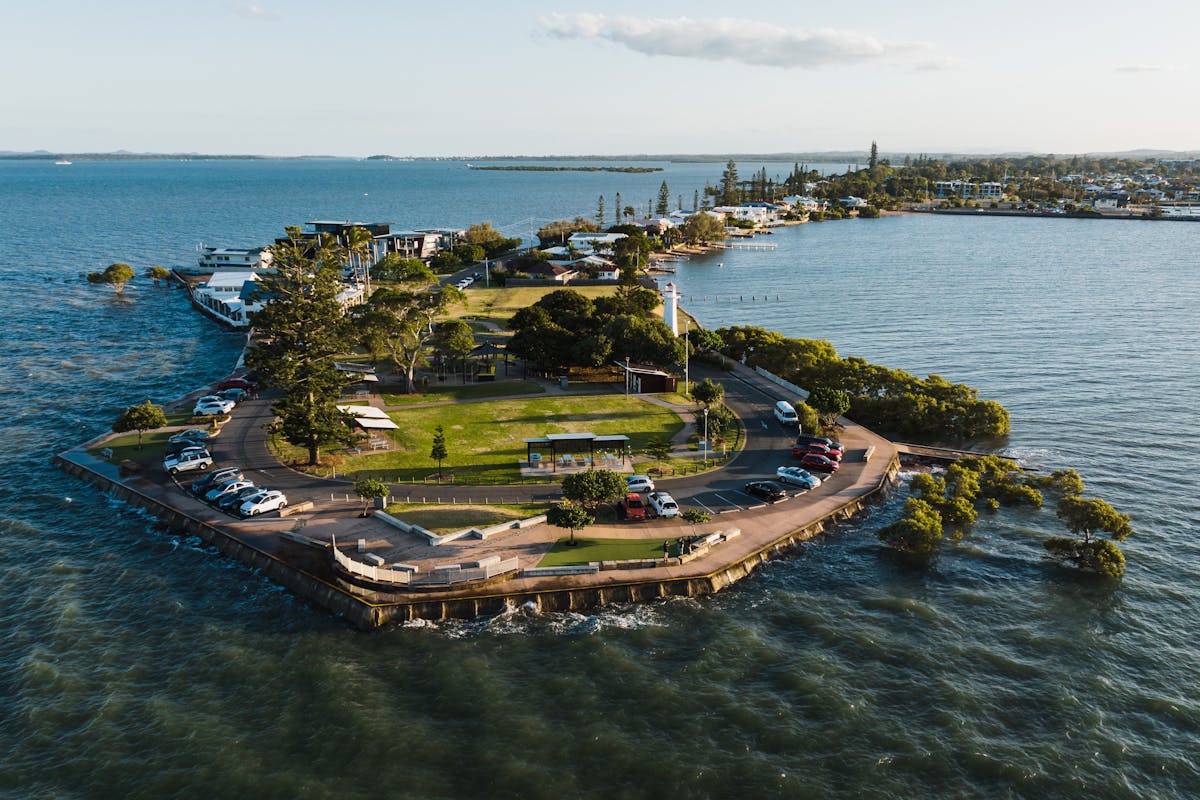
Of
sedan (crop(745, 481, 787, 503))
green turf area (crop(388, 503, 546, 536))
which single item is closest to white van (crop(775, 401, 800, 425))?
sedan (crop(745, 481, 787, 503))

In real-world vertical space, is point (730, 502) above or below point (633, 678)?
above

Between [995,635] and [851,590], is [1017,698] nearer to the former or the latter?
[995,635]

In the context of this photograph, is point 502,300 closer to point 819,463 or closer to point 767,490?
point 819,463

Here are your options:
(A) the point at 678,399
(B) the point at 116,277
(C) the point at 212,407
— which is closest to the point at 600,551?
(A) the point at 678,399

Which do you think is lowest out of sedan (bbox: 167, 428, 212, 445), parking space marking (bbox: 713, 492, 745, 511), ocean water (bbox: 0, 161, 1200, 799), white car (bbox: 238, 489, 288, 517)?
ocean water (bbox: 0, 161, 1200, 799)

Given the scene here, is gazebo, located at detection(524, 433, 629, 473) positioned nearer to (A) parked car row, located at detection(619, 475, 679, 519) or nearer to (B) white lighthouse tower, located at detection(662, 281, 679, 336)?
(A) parked car row, located at detection(619, 475, 679, 519)

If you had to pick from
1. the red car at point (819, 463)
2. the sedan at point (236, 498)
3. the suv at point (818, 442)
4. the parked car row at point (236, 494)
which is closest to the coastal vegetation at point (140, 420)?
the parked car row at point (236, 494)

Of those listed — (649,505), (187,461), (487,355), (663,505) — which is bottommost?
(649,505)
